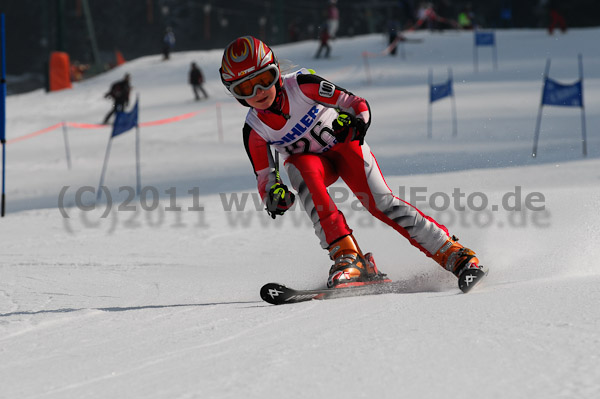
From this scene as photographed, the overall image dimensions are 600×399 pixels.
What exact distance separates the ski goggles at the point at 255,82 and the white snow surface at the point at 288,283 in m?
1.23

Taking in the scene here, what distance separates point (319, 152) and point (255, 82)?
2.20ft

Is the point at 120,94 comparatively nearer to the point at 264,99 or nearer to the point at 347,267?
the point at 264,99

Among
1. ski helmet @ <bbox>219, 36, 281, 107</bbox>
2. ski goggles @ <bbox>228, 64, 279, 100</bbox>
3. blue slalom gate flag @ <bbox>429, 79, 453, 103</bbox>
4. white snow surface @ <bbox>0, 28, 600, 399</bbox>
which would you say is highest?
ski helmet @ <bbox>219, 36, 281, 107</bbox>

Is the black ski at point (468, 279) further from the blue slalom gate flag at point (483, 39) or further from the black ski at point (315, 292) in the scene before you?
the blue slalom gate flag at point (483, 39)

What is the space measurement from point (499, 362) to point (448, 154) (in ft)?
36.2

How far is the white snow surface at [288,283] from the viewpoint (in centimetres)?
278

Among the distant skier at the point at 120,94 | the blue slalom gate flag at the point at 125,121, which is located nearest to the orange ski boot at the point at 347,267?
the blue slalom gate flag at the point at 125,121

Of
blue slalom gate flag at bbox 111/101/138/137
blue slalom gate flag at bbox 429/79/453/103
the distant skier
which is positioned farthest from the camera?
the distant skier

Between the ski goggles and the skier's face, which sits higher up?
the ski goggles

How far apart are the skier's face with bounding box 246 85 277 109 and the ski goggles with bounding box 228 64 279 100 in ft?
0.09

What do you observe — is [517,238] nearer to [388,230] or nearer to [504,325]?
[388,230]

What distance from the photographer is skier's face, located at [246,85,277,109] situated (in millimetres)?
4586

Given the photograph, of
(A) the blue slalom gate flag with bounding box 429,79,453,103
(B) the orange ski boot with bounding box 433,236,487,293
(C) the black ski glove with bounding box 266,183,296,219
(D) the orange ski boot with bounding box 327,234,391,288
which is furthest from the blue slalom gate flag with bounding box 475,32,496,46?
(C) the black ski glove with bounding box 266,183,296,219

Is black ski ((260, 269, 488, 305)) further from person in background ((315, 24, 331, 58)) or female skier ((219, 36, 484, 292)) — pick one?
person in background ((315, 24, 331, 58))
